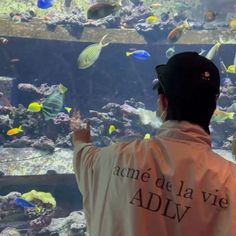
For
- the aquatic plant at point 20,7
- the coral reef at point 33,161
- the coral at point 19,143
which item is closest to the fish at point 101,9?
the coral reef at point 33,161

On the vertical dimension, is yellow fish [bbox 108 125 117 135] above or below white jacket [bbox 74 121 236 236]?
below

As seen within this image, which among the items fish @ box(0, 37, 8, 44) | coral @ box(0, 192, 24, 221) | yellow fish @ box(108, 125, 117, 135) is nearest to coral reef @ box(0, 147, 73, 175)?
coral @ box(0, 192, 24, 221)

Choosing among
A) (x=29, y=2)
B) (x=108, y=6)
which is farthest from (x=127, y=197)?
(x=29, y=2)

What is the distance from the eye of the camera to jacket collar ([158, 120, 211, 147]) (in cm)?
143

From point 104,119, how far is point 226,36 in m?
4.98

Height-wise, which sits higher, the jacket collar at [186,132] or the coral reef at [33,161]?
the jacket collar at [186,132]

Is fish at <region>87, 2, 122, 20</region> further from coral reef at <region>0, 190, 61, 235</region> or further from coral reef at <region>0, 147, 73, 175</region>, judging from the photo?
coral reef at <region>0, 190, 61, 235</region>

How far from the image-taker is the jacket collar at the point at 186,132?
143 centimetres

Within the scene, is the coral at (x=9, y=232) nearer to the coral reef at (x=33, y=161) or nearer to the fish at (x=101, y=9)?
the coral reef at (x=33, y=161)

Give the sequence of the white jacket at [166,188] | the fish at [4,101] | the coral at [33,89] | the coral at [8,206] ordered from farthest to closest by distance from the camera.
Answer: the coral at [33,89] → the fish at [4,101] → the coral at [8,206] → the white jacket at [166,188]

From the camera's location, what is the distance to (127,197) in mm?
1375

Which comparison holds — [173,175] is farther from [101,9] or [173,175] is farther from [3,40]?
[3,40]

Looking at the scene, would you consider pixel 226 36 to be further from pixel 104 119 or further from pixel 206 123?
pixel 206 123

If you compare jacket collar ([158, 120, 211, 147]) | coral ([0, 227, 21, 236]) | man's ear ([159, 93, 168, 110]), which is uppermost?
man's ear ([159, 93, 168, 110])
